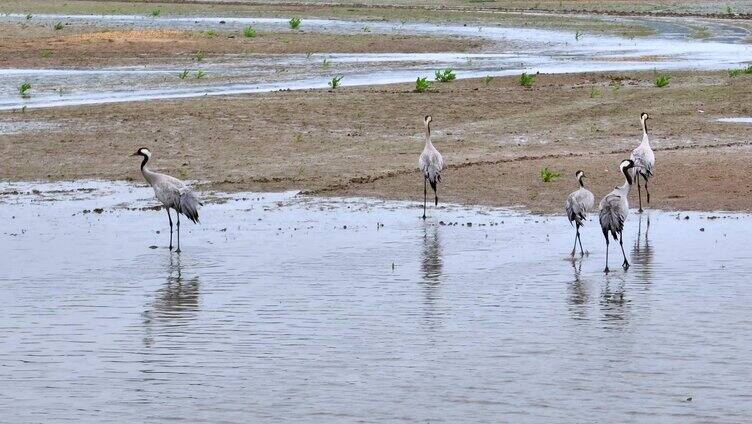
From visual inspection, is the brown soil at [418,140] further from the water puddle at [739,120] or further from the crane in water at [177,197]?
the crane in water at [177,197]

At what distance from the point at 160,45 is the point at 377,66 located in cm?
1082

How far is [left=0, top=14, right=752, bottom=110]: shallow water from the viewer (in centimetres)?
3628

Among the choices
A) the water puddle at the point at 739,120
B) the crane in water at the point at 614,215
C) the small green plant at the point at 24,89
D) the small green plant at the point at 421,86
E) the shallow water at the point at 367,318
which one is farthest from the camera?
the small green plant at the point at 24,89

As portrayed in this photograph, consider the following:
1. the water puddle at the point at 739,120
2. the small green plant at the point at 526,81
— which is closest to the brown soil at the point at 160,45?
the small green plant at the point at 526,81

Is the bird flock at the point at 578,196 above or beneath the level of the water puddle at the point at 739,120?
beneath

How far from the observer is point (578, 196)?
57.5 ft

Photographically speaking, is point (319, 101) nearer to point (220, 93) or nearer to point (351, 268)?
point (220, 93)

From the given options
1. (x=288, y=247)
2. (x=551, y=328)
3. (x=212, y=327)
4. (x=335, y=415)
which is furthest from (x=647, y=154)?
(x=335, y=415)

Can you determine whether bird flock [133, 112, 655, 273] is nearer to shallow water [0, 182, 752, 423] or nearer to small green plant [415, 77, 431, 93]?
shallow water [0, 182, 752, 423]

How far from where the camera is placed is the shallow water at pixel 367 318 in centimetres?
1151

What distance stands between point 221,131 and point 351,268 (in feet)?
39.2

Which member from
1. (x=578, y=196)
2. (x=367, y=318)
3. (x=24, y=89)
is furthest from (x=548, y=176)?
(x=24, y=89)

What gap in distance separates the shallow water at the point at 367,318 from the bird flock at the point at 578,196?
1.25 feet

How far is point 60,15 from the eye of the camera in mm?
71625
